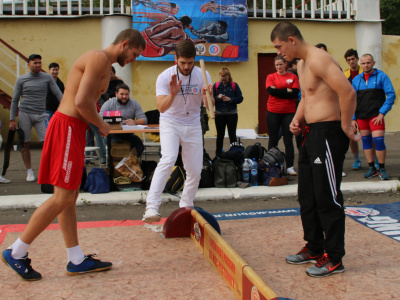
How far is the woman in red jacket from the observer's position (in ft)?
26.2

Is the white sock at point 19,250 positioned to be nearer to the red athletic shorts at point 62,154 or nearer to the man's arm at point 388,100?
the red athletic shorts at point 62,154

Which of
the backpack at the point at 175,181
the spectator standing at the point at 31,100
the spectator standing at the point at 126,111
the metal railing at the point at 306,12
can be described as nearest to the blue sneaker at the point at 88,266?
the backpack at the point at 175,181

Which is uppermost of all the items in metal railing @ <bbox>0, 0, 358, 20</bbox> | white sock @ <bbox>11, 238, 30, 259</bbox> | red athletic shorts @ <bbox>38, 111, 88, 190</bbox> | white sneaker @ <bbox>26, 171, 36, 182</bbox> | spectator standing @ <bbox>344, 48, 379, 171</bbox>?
metal railing @ <bbox>0, 0, 358, 20</bbox>

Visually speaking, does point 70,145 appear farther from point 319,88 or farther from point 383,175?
point 383,175

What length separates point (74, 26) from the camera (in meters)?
14.9

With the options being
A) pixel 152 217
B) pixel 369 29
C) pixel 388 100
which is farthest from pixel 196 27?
pixel 152 217

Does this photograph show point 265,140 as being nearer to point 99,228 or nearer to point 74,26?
point 74,26

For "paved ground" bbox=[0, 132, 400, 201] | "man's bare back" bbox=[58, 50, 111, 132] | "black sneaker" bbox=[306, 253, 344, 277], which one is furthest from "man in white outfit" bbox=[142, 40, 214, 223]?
"paved ground" bbox=[0, 132, 400, 201]

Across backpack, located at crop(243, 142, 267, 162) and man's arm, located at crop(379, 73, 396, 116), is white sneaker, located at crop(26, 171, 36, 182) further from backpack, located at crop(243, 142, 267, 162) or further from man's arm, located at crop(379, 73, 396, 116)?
man's arm, located at crop(379, 73, 396, 116)

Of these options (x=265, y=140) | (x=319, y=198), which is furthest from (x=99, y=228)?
(x=265, y=140)

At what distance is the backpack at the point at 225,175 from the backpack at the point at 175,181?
2.01ft

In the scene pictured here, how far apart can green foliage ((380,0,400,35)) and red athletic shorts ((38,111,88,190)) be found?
35.8m

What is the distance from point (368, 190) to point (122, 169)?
3.72 m

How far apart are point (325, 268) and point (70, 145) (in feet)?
7.30
